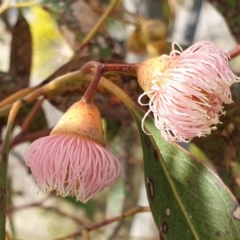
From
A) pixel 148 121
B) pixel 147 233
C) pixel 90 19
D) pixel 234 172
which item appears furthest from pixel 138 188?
pixel 148 121

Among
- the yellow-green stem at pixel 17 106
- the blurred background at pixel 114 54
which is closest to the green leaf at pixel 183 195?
the yellow-green stem at pixel 17 106

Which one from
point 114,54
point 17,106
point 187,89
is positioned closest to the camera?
point 187,89

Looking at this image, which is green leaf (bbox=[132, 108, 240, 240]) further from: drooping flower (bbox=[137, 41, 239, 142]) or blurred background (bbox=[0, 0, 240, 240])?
blurred background (bbox=[0, 0, 240, 240])

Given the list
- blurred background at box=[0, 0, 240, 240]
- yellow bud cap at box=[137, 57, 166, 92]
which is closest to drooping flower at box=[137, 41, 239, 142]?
yellow bud cap at box=[137, 57, 166, 92]

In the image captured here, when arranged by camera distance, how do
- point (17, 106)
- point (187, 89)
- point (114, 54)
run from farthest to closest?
point (114, 54) → point (17, 106) → point (187, 89)

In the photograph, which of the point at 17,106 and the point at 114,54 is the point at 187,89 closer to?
the point at 17,106

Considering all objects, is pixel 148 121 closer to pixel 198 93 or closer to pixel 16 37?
pixel 198 93

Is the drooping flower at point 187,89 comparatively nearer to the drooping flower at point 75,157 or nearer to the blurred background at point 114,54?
the drooping flower at point 75,157

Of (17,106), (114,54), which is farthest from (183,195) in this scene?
(114,54)
